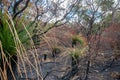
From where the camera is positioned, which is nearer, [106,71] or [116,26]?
[106,71]

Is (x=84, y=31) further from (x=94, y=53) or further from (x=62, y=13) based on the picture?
(x=62, y=13)

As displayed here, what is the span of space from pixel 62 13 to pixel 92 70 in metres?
2.25

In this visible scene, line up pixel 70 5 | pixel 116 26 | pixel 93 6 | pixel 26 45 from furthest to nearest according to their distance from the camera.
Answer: pixel 116 26 < pixel 93 6 < pixel 70 5 < pixel 26 45

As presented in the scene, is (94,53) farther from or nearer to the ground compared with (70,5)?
nearer to the ground

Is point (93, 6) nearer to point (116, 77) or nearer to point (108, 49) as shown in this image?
point (116, 77)

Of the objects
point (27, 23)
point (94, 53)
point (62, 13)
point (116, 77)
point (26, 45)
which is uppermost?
point (62, 13)

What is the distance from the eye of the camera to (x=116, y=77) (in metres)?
7.33

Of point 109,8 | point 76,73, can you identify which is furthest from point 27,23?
point 109,8

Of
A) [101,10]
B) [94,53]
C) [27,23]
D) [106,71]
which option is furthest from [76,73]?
[27,23]

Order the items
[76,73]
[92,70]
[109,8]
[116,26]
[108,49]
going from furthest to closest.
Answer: [108,49]
[116,26]
[109,8]
[92,70]
[76,73]

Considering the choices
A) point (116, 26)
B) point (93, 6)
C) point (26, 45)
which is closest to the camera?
point (26, 45)

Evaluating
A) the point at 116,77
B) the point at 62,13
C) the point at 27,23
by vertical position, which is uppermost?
the point at 62,13

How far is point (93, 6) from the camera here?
7.53 meters

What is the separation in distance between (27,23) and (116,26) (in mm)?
8532
